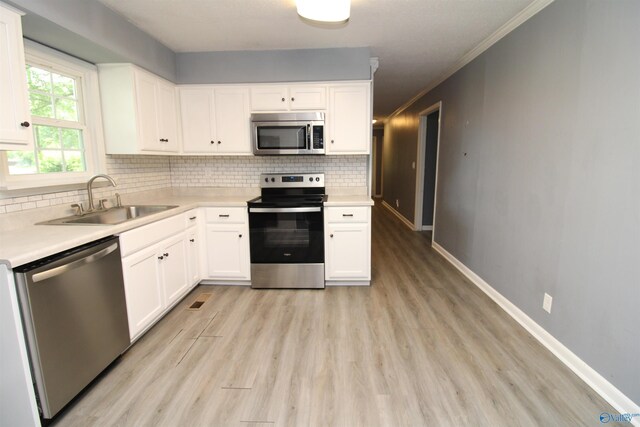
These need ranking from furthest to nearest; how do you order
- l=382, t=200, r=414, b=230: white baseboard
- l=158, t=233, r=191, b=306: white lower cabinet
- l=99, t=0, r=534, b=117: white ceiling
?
1. l=382, t=200, r=414, b=230: white baseboard
2. l=158, t=233, r=191, b=306: white lower cabinet
3. l=99, t=0, r=534, b=117: white ceiling

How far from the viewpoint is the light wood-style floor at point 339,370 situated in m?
1.61

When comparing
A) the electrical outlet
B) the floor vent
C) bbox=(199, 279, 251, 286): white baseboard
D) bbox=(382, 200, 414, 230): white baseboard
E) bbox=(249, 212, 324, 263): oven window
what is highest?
bbox=(249, 212, 324, 263): oven window

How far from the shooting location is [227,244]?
316 centimetres

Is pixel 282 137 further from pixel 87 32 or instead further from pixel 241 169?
pixel 87 32

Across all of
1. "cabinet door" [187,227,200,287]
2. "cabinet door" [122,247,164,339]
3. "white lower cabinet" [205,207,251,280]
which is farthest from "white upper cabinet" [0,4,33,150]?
"white lower cabinet" [205,207,251,280]

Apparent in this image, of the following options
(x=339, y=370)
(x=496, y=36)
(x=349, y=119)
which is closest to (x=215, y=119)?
(x=349, y=119)

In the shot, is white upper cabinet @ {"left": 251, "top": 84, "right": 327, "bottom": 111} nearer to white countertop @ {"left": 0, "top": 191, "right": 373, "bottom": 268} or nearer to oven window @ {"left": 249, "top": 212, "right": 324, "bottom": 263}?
oven window @ {"left": 249, "top": 212, "right": 324, "bottom": 263}

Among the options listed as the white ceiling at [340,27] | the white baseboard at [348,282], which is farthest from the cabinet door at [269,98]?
the white baseboard at [348,282]

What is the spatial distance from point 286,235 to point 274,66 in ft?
5.65

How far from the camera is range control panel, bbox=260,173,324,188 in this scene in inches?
137

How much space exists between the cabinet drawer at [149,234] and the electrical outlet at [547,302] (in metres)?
2.89

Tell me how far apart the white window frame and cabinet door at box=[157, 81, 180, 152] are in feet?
1.62

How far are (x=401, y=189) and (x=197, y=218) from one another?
4845mm

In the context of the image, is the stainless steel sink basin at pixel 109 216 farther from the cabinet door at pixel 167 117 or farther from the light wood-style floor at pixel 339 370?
the light wood-style floor at pixel 339 370
